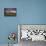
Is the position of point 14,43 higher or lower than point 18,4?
lower

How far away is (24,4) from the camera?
3072 millimetres

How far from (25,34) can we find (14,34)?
291 mm

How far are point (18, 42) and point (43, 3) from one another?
47.6 inches

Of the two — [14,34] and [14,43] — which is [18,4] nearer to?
[14,34]

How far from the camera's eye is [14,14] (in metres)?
3.04

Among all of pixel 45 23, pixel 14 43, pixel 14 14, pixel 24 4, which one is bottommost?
pixel 14 43

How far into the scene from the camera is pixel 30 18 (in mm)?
3076

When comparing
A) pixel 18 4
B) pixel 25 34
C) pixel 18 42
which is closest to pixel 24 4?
pixel 18 4

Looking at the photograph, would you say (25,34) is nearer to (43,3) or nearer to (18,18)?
(18,18)

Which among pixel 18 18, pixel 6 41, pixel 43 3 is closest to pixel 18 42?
pixel 6 41

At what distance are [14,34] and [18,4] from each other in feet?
2.60

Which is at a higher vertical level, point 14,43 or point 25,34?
point 25,34

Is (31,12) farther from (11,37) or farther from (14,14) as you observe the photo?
(11,37)

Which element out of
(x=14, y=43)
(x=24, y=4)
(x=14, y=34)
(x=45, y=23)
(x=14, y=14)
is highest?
(x=24, y=4)
